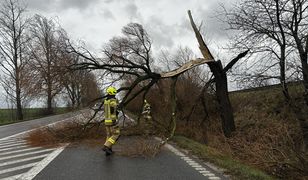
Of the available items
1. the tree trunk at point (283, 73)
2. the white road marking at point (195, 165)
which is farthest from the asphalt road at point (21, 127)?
the tree trunk at point (283, 73)

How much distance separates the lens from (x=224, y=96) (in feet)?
50.7

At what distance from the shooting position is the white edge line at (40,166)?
7.82 m

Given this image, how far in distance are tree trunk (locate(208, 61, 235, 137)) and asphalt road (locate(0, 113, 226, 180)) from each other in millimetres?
4331

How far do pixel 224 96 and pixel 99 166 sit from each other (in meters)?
7.72

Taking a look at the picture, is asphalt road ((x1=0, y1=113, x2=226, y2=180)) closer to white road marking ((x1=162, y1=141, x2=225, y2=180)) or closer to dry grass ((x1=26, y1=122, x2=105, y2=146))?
white road marking ((x1=162, y1=141, x2=225, y2=180))

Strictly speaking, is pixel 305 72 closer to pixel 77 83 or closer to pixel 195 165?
pixel 195 165

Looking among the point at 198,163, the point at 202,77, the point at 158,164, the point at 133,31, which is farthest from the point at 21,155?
the point at 133,31

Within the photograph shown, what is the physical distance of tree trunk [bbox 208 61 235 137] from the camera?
1543cm

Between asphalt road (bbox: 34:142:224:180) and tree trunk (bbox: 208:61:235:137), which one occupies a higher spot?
tree trunk (bbox: 208:61:235:137)

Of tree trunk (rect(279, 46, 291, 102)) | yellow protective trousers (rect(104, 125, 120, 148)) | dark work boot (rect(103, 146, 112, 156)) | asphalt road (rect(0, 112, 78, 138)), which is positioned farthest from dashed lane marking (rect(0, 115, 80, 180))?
tree trunk (rect(279, 46, 291, 102))

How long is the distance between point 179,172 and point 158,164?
1.22 metres

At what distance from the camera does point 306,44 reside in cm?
1359

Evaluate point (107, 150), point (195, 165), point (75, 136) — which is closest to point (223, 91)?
point (75, 136)

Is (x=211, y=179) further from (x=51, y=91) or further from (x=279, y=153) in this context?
(x=51, y=91)
